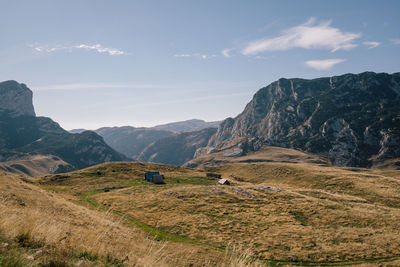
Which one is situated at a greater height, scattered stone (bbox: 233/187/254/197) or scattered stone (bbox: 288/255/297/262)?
scattered stone (bbox: 288/255/297/262)

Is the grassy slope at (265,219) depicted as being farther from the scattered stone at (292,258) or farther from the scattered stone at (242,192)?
the scattered stone at (292,258)

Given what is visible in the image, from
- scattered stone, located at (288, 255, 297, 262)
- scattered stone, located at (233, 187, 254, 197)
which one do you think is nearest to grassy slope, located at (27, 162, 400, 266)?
scattered stone, located at (233, 187, 254, 197)

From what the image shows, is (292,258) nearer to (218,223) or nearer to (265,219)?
(218,223)

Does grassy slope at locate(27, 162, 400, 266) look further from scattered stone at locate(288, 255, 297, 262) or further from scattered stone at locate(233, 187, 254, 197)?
scattered stone at locate(288, 255, 297, 262)

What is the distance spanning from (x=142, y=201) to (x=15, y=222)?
46597 millimetres

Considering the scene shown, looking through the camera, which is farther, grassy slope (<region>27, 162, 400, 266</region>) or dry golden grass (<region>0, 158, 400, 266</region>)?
grassy slope (<region>27, 162, 400, 266</region>)

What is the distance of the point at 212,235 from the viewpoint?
33.3 m

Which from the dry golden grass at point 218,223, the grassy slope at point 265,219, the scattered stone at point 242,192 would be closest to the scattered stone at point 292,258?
the dry golden grass at point 218,223

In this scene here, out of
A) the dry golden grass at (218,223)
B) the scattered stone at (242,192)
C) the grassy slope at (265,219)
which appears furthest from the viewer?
the scattered stone at (242,192)

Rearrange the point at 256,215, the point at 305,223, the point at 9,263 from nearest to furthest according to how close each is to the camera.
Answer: the point at 9,263
the point at 305,223
the point at 256,215

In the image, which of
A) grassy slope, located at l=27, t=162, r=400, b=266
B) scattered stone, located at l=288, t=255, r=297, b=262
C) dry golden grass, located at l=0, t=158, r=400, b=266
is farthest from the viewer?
grassy slope, located at l=27, t=162, r=400, b=266

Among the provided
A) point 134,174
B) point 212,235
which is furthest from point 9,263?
point 134,174

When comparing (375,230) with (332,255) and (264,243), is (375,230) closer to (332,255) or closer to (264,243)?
(332,255)

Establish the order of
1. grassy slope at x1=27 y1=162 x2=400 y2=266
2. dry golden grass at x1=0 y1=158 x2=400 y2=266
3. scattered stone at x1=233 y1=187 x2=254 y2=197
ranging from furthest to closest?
scattered stone at x1=233 y1=187 x2=254 y2=197 < grassy slope at x1=27 y1=162 x2=400 y2=266 < dry golden grass at x1=0 y1=158 x2=400 y2=266
